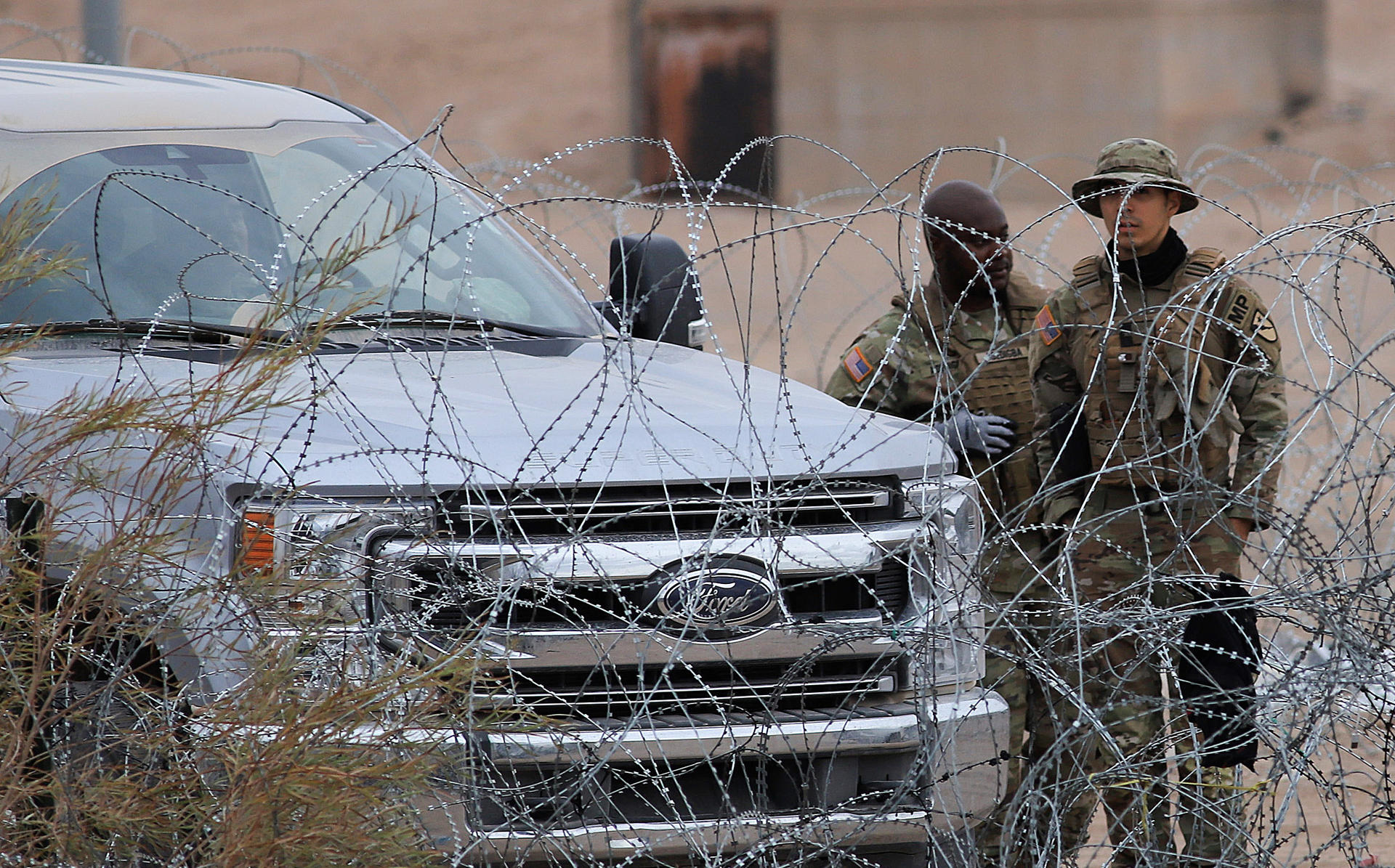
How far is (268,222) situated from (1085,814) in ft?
9.31

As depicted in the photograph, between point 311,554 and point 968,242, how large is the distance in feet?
8.58

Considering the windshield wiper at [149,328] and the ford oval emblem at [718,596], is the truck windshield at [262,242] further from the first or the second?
the ford oval emblem at [718,596]

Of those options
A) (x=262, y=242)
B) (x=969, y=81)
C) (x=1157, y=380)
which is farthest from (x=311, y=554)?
(x=969, y=81)

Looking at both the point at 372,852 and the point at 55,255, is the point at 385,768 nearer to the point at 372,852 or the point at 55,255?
the point at 372,852

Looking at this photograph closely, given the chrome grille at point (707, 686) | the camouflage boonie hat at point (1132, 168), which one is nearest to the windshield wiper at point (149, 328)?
the chrome grille at point (707, 686)

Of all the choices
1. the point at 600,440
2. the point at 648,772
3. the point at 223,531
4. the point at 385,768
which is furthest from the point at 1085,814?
the point at 223,531

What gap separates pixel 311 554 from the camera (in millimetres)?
3447

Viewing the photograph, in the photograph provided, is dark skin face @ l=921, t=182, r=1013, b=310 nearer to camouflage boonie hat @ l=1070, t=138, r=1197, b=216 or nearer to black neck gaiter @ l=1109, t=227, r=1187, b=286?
camouflage boonie hat @ l=1070, t=138, r=1197, b=216

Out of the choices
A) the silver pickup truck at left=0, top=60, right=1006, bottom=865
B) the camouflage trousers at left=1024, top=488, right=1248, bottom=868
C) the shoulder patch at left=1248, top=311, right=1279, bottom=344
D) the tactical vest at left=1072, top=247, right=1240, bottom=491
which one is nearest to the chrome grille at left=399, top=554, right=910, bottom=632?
the silver pickup truck at left=0, top=60, right=1006, bottom=865

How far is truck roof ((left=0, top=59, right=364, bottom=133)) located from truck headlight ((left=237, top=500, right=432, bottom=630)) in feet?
5.88

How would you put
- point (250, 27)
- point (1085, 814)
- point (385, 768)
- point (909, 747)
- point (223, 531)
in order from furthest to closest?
1. point (250, 27)
2. point (1085, 814)
3. point (909, 747)
4. point (223, 531)
5. point (385, 768)

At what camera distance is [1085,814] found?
15.2 ft

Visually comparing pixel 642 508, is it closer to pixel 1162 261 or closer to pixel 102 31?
pixel 1162 261

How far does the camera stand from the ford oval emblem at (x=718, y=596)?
362 cm
